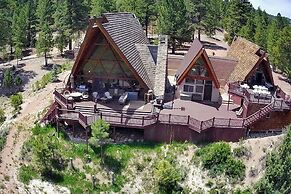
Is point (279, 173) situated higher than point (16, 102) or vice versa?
point (16, 102)

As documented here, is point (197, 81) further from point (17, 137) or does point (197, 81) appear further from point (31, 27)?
point (31, 27)

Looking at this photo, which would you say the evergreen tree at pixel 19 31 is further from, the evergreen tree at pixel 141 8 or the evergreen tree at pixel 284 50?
the evergreen tree at pixel 284 50

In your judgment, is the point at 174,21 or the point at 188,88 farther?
the point at 174,21

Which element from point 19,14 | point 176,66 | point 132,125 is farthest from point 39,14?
point 132,125

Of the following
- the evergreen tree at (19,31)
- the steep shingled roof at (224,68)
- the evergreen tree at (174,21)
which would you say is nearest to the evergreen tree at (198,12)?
the evergreen tree at (174,21)

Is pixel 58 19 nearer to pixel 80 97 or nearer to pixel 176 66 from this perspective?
pixel 176 66

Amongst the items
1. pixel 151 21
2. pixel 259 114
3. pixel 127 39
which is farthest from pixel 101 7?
pixel 259 114
